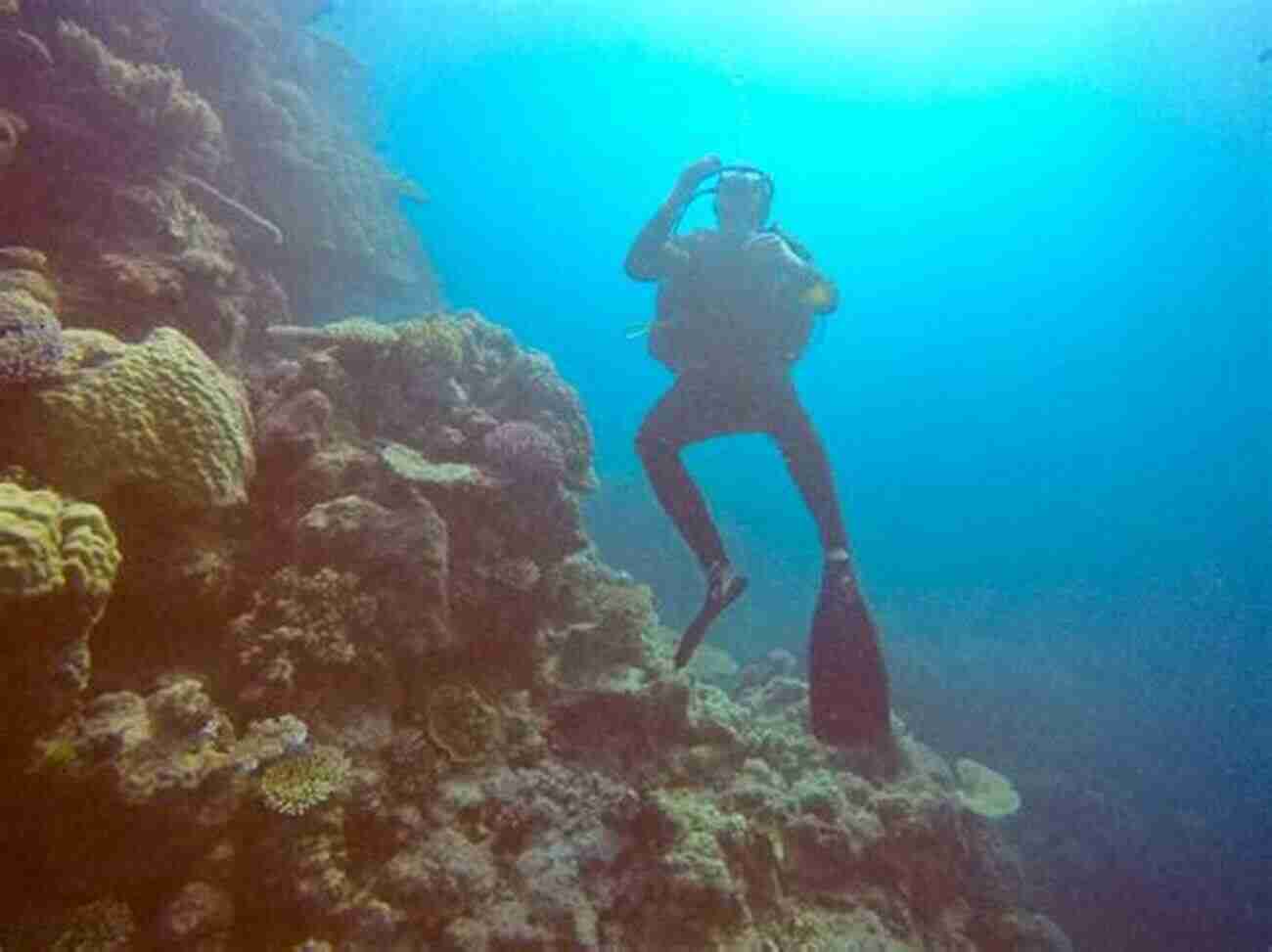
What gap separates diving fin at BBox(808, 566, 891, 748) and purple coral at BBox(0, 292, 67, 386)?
19.5ft

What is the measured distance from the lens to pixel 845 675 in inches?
277

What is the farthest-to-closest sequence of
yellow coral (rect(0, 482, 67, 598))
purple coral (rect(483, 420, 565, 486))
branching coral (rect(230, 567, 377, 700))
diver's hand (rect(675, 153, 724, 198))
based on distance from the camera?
diver's hand (rect(675, 153, 724, 198))
purple coral (rect(483, 420, 565, 486))
branching coral (rect(230, 567, 377, 700))
yellow coral (rect(0, 482, 67, 598))

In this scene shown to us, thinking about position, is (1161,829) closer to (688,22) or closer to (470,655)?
(470,655)

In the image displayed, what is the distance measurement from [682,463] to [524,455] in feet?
5.45

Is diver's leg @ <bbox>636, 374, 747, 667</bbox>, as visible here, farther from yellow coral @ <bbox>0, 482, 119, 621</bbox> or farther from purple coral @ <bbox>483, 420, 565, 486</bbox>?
yellow coral @ <bbox>0, 482, 119, 621</bbox>

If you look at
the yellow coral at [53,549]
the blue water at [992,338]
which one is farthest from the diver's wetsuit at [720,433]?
the blue water at [992,338]

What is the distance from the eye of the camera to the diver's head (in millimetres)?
8047

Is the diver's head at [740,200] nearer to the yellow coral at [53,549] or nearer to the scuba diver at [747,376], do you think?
the scuba diver at [747,376]

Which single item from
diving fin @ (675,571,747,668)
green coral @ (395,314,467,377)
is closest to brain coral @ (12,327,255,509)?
green coral @ (395,314,467,377)

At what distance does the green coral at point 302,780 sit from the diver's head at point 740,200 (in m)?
6.18

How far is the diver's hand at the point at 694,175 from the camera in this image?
758 centimetres

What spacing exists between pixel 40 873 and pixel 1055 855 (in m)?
17.8

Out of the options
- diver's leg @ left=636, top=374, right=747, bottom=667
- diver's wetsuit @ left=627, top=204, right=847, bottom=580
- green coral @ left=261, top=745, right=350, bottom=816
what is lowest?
green coral @ left=261, top=745, right=350, bottom=816

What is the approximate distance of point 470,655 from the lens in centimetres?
573
